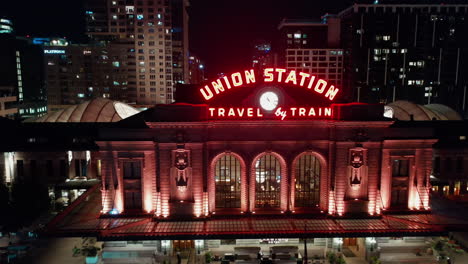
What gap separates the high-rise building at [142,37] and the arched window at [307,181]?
124m

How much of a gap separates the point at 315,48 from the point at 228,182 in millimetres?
157922

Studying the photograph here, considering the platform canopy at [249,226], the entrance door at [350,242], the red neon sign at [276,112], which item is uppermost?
the red neon sign at [276,112]

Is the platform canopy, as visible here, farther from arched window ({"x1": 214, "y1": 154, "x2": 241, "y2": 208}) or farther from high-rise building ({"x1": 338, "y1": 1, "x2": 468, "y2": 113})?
high-rise building ({"x1": 338, "y1": 1, "x2": 468, "y2": 113})

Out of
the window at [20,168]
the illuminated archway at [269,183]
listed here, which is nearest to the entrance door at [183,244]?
the illuminated archway at [269,183]

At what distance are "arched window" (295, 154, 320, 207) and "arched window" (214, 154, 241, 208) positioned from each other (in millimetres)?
7287

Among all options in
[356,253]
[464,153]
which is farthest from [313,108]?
[464,153]

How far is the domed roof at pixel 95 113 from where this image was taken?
74.2 metres

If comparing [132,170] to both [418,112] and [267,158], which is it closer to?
[267,158]

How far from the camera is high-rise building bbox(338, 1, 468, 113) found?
470ft

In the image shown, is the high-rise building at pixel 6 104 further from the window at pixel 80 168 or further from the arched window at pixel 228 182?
the arched window at pixel 228 182

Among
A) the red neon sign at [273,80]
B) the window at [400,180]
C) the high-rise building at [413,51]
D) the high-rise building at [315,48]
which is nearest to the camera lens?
the red neon sign at [273,80]

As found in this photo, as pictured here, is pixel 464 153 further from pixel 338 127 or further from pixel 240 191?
pixel 240 191

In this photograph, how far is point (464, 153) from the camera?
62094mm

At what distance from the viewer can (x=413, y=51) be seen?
145 m
